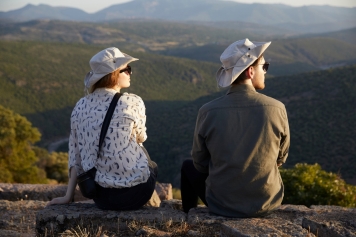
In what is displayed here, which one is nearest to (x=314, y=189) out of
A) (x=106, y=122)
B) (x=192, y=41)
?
(x=106, y=122)

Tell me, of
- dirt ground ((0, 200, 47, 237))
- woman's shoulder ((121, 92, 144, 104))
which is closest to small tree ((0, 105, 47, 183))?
dirt ground ((0, 200, 47, 237))

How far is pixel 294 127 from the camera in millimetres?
26359

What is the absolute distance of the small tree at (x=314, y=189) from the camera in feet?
24.1

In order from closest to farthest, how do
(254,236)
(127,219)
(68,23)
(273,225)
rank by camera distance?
(254,236), (273,225), (127,219), (68,23)

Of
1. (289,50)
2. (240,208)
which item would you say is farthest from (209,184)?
(289,50)

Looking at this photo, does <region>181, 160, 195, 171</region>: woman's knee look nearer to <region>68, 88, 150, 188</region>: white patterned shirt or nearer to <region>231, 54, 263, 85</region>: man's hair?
<region>68, 88, 150, 188</region>: white patterned shirt

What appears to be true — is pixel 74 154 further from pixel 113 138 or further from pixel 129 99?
pixel 129 99

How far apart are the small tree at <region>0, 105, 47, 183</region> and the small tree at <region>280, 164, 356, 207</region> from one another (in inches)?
323

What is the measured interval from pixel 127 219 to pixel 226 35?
620 feet

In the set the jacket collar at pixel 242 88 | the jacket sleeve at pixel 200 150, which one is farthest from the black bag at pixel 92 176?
the jacket collar at pixel 242 88

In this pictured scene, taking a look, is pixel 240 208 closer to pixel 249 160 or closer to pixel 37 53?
pixel 249 160

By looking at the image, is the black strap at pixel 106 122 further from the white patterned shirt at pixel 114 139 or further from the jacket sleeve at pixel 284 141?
the jacket sleeve at pixel 284 141

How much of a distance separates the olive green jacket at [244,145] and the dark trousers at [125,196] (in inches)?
23.8

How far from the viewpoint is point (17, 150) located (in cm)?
1503
